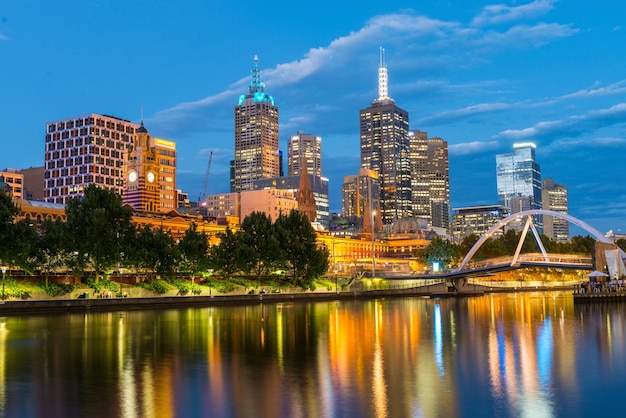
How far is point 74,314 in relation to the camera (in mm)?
74125

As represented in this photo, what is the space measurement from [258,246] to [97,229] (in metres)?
39.1

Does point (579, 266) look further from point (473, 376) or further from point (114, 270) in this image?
point (473, 376)

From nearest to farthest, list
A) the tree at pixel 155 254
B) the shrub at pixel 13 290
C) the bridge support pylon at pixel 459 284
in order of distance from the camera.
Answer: the shrub at pixel 13 290
the tree at pixel 155 254
the bridge support pylon at pixel 459 284

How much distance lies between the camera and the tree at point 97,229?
315 ft

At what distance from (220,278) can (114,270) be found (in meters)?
19.2

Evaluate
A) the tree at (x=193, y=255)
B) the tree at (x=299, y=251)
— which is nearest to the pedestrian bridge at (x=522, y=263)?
the tree at (x=299, y=251)

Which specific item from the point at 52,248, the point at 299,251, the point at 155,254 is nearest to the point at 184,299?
the point at 155,254

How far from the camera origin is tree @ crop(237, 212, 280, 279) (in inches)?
4892

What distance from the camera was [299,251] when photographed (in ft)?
442

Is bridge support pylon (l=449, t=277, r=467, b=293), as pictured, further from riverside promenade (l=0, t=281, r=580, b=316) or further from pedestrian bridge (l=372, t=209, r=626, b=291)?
riverside promenade (l=0, t=281, r=580, b=316)

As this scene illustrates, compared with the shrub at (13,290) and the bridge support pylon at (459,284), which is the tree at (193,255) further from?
the bridge support pylon at (459,284)

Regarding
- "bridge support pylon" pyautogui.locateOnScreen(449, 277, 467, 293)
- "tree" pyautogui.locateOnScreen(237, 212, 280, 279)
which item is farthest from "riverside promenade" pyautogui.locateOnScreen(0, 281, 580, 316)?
"tree" pyautogui.locateOnScreen(237, 212, 280, 279)

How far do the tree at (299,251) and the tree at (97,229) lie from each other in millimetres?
37085

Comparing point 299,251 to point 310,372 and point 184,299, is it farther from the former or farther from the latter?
point 310,372
